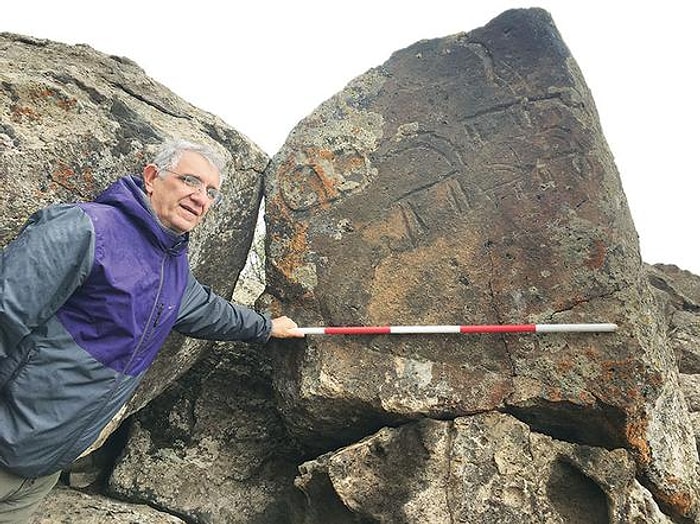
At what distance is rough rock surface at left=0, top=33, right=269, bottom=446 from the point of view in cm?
324

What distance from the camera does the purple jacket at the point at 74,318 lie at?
95.7 inches

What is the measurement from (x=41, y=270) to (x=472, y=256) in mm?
2541

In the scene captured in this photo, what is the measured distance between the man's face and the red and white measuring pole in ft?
3.90

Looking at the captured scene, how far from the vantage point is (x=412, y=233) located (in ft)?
13.7

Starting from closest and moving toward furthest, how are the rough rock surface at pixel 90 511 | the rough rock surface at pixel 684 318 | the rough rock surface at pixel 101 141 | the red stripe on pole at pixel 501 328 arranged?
1. the rough rock surface at pixel 101 141
2. the rough rock surface at pixel 90 511
3. the red stripe on pole at pixel 501 328
4. the rough rock surface at pixel 684 318

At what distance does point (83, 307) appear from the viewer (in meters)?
2.61

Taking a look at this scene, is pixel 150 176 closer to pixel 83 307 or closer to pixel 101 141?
pixel 101 141

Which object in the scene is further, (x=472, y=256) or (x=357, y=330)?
(x=472, y=256)

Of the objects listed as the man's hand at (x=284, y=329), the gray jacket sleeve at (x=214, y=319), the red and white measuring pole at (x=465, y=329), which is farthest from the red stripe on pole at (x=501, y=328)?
the gray jacket sleeve at (x=214, y=319)

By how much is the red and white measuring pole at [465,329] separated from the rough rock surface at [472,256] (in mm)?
68

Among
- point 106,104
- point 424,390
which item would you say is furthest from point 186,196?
point 424,390

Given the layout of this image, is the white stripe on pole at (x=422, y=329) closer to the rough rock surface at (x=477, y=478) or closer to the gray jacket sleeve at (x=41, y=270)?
the rough rock surface at (x=477, y=478)

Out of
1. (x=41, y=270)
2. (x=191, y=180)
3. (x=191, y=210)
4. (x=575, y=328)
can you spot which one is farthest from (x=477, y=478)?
(x=41, y=270)

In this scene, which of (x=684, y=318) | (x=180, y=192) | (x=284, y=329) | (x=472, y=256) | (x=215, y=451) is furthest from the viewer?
(x=684, y=318)
